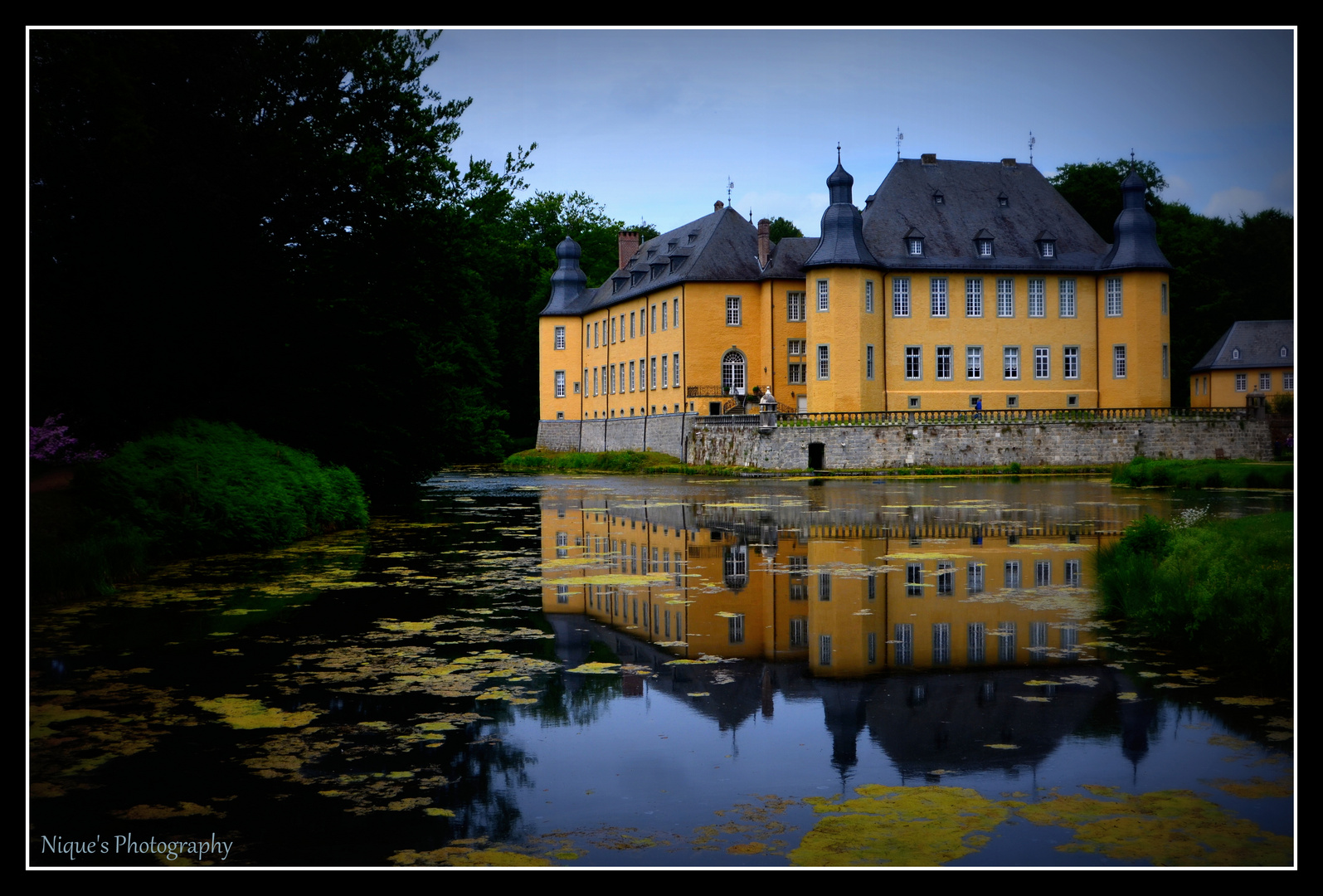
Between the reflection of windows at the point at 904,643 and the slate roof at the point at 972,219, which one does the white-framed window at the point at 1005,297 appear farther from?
the reflection of windows at the point at 904,643

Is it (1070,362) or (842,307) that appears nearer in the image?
(842,307)

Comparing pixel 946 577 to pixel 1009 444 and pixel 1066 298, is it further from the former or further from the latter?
pixel 1066 298

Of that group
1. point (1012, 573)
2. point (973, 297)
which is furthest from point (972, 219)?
point (1012, 573)

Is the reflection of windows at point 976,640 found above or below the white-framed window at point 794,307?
below

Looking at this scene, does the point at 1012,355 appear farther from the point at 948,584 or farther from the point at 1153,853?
the point at 1153,853

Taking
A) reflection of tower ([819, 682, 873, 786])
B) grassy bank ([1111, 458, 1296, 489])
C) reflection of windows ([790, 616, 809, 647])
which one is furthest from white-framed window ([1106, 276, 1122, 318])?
reflection of tower ([819, 682, 873, 786])

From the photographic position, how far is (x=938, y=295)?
55.6 m

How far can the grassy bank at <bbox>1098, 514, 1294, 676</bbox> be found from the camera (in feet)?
25.0

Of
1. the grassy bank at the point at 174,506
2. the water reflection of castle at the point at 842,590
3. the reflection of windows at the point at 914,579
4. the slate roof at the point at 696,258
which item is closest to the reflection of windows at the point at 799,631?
the water reflection of castle at the point at 842,590

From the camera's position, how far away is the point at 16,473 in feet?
21.9

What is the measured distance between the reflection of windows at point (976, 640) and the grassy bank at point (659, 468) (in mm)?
34608

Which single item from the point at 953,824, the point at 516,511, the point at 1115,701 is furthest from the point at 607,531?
the point at 953,824

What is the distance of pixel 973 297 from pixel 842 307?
25.3 feet

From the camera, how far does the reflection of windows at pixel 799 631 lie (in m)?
8.80
